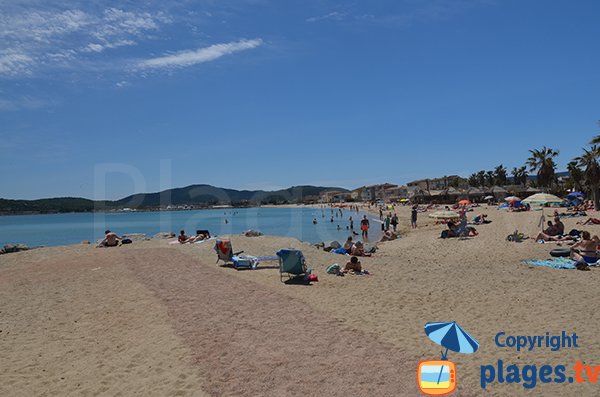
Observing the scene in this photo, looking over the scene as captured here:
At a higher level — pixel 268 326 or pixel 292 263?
pixel 292 263

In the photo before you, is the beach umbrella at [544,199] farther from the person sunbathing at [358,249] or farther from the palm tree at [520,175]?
the palm tree at [520,175]

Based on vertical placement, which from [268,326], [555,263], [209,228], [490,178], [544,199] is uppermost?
[490,178]

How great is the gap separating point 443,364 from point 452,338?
2.53 feet

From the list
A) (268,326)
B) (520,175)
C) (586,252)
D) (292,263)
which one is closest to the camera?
(268,326)

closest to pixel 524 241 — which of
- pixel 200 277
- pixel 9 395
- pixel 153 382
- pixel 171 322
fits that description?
pixel 200 277

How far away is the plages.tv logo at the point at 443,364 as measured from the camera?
4.24 m

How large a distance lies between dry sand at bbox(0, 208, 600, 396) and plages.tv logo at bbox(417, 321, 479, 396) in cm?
14

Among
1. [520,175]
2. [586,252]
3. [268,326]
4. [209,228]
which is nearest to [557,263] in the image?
[586,252]

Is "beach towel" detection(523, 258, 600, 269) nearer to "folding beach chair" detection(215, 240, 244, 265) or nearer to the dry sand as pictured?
the dry sand

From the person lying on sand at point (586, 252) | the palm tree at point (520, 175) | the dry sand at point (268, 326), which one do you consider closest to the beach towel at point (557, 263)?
the person lying on sand at point (586, 252)

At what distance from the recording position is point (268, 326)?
6.59m

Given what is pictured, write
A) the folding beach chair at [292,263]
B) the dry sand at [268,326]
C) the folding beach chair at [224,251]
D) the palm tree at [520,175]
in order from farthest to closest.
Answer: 1. the palm tree at [520,175]
2. the folding beach chair at [224,251]
3. the folding beach chair at [292,263]
4. the dry sand at [268,326]

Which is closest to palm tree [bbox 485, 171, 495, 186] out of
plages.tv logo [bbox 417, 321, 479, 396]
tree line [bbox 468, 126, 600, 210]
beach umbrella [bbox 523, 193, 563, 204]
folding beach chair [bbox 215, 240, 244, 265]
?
tree line [bbox 468, 126, 600, 210]

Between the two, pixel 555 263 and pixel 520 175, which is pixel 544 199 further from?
pixel 520 175
